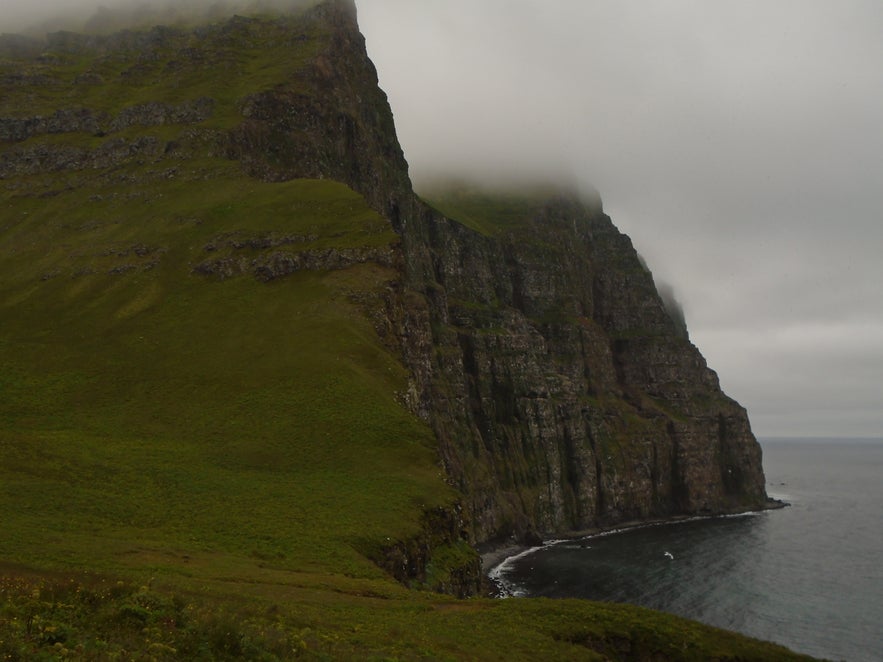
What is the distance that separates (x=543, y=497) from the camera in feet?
625

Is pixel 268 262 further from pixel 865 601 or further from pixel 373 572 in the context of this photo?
pixel 865 601

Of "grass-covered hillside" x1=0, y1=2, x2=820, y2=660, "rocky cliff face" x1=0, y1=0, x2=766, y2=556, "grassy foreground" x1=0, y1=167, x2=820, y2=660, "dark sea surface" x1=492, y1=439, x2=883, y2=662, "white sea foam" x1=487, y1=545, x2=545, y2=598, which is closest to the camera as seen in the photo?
"grassy foreground" x1=0, y1=167, x2=820, y2=660

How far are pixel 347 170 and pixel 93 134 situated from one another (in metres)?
55.0

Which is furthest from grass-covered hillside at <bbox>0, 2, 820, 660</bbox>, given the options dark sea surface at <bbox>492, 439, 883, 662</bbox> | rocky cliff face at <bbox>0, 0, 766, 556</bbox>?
dark sea surface at <bbox>492, 439, 883, 662</bbox>

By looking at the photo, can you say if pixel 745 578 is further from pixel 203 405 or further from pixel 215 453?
pixel 215 453

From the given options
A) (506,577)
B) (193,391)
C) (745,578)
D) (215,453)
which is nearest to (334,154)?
Answer: (193,391)

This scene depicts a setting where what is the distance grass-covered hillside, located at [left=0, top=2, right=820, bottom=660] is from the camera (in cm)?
3117

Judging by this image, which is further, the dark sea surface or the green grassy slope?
the dark sea surface

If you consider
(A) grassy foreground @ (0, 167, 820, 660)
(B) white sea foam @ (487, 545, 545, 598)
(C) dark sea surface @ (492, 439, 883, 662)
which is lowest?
(C) dark sea surface @ (492, 439, 883, 662)

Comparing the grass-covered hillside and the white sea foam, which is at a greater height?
the grass-covered hillside

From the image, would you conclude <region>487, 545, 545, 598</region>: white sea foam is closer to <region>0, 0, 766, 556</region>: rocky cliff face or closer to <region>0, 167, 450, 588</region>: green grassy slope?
<region>0, 0, 766, 556</region>: rocky cliff face

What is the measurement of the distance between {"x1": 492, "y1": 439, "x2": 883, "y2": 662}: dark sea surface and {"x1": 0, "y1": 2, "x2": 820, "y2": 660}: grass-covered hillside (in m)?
58.3

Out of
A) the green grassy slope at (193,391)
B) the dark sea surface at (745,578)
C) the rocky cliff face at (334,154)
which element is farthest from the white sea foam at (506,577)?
the green grassy slope at (193,391)

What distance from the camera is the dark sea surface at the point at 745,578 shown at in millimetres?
97188
